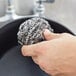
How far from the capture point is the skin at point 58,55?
1.11 feet

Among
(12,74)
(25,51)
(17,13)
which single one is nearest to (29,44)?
(25,51)

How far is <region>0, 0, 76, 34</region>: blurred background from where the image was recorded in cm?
61

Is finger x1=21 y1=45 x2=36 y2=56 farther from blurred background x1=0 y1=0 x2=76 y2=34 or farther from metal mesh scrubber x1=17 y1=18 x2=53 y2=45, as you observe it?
blurred background x1=0 y1=0 x2=76 y2=34

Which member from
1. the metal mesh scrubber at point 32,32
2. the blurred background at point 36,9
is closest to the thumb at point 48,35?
the metal mesh scrubber at point 32,32

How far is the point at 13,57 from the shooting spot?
516 mm

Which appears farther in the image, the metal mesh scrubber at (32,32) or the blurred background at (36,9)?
the blurred background at (36,9)

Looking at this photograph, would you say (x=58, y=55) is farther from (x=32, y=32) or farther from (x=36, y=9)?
(x=36, y=9)

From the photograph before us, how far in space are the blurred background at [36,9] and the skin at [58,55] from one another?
24 centimetres

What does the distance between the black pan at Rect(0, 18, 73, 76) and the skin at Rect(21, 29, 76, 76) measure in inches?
5.1

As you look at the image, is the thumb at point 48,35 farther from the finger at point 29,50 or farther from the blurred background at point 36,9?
the blurred background at point 36,9

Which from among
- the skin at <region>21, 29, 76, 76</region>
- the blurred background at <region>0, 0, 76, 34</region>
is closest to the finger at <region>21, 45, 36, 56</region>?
the skin at <region>21, 29, 76, 76</region>

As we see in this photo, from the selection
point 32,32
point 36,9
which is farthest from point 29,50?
point 36,9

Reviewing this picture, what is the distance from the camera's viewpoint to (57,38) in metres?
0.38

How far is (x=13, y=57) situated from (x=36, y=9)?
7.6 inches
